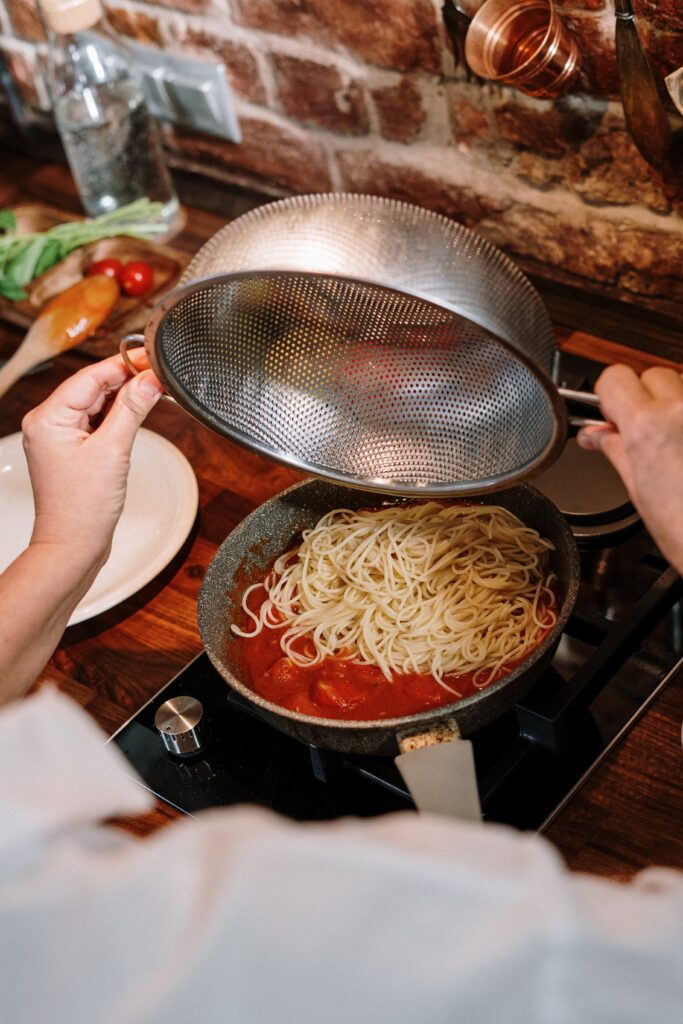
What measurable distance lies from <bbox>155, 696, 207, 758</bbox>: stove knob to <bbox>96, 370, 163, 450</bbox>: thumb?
28cm

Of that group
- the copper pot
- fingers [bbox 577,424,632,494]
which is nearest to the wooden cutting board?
the copper pot

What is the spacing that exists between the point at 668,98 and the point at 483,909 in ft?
3.55

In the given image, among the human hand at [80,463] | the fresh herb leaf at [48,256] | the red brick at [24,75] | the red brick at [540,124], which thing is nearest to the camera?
the human hand at [80,463]

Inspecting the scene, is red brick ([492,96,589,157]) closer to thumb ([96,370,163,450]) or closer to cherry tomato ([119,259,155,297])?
cherry tomato ([119,259,155,297])

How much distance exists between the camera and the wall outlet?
76.2 inches

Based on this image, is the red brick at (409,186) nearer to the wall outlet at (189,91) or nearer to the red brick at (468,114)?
the red brick at (468,114)

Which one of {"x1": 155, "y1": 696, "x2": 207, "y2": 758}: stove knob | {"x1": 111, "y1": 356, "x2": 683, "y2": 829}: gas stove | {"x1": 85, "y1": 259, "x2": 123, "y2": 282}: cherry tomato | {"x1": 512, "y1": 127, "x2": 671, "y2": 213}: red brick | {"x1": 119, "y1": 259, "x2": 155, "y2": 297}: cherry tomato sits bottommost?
{"x1": 111, "y1": 356, "x2": 683, "y2": 829}: gas stove

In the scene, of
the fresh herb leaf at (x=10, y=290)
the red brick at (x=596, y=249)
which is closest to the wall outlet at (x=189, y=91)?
the fresh herb leaf at (x=10, y=290)

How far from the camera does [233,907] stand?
0.53m

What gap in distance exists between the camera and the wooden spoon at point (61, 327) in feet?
5.26

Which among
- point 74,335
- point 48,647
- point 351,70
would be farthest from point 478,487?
point 351,70

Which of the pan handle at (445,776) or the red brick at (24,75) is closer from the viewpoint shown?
the pan handle at (445,776)

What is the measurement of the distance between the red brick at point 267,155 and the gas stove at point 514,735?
1.02m

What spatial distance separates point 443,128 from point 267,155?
442 mm
